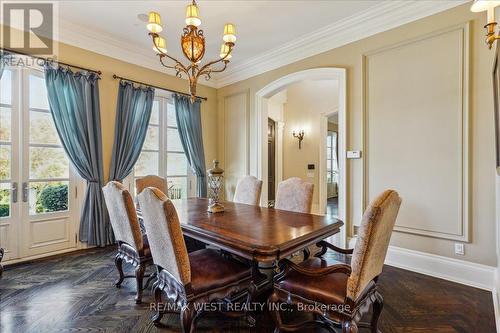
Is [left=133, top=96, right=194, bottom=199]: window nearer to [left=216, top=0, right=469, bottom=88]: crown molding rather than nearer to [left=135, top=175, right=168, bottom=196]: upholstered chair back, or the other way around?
[left=135, top=175, right=168, bottom=196]: upholstered chair back

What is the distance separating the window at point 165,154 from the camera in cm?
429

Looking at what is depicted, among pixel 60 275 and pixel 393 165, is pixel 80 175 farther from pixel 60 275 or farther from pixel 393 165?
pixel 393 165

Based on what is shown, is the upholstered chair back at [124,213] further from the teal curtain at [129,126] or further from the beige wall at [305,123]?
the beige wall at [305,123]

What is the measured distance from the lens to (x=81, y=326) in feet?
6.28

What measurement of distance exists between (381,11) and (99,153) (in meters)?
4.17

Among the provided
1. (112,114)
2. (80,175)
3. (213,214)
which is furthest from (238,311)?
(112,114)

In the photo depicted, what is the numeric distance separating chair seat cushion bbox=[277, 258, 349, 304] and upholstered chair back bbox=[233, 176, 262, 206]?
Answer: 1.51m

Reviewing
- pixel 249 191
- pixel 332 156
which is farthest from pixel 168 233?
pixel 332 156

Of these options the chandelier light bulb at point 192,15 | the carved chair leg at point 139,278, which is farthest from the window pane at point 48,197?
the chandelier light bulb at point 192,15

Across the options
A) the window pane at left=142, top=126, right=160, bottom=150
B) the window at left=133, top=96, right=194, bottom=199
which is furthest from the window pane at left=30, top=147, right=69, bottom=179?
the window pane at left=142, top=126, right=160, bottom=150

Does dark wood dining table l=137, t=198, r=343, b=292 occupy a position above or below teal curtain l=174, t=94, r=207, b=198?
below

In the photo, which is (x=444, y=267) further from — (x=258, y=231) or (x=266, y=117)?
(x=266, y=117)

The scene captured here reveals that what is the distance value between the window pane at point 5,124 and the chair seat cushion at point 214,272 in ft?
9.40

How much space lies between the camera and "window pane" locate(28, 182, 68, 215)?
3.19 meters
